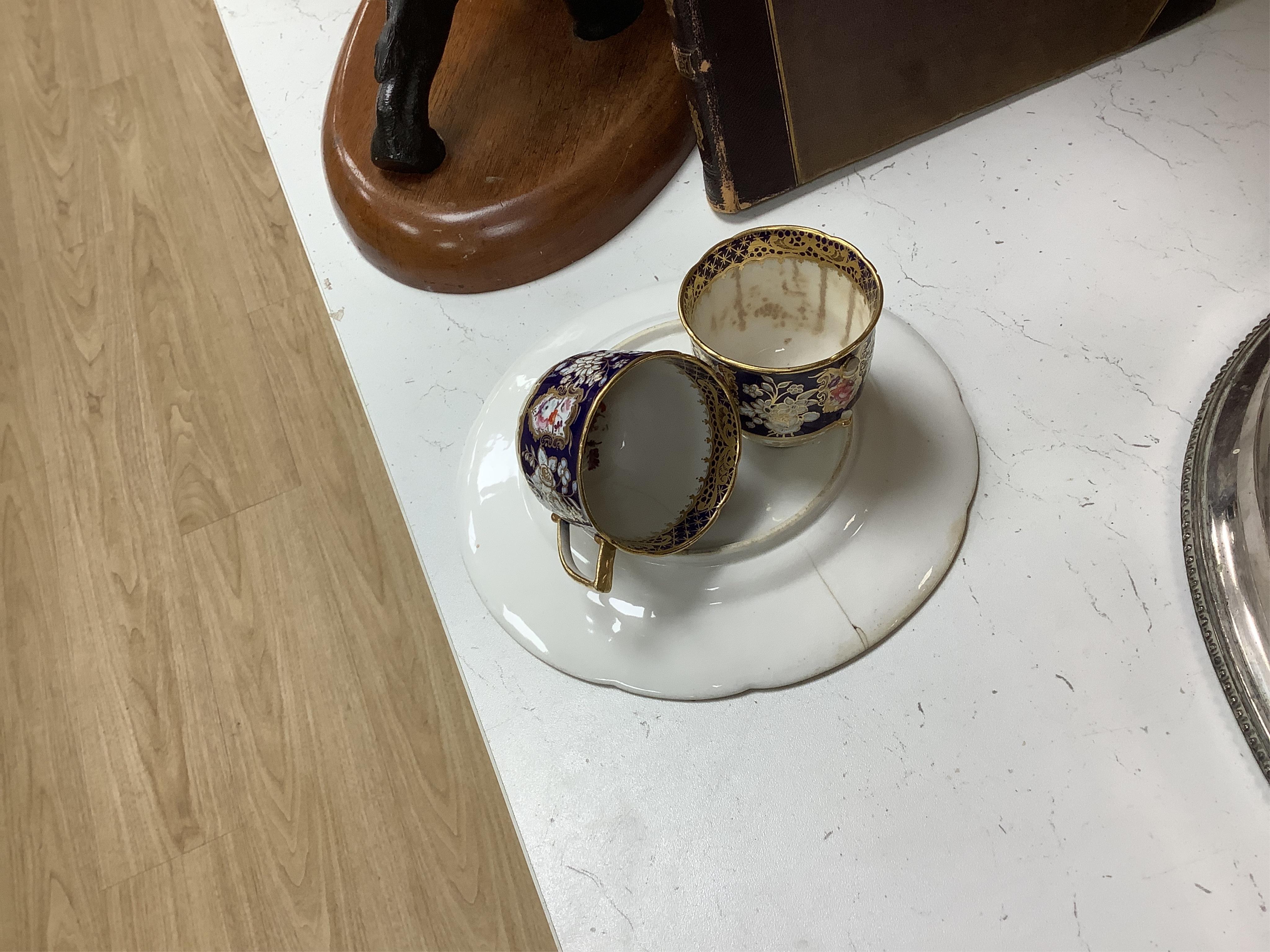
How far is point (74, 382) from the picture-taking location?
77 cm

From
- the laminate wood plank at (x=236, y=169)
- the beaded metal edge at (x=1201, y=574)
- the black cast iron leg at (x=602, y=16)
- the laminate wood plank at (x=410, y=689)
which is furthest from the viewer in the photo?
the laminate wood plank at (x=236, y=169)

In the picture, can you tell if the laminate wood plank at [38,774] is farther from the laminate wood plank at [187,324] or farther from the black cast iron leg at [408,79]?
the black cast iron leg at [408,79]

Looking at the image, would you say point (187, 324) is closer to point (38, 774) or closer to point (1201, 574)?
point (38, 774)

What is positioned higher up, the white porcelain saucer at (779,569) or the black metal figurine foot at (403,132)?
the black metal figurine foot at (403,132)

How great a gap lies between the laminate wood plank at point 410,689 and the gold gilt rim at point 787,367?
0.28m

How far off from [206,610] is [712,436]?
16.6 inches

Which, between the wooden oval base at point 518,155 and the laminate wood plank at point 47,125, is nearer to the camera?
the wooden oval base at point 518,155

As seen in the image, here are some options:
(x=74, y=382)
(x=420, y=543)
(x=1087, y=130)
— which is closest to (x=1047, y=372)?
(x=1087, y=130)

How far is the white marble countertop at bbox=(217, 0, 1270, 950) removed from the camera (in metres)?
0.38

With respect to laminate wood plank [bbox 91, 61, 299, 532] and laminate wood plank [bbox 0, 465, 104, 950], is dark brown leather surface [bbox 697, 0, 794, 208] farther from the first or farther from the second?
laminate wood plank [bbox 0, 465, 104, 950]

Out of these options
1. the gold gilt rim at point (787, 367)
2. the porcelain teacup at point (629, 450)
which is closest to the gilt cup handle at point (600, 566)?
the porcelain teacup at point (629, 450)

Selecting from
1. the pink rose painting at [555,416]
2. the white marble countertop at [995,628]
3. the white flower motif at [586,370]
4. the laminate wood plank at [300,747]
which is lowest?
the laminate wood plank at [300,747]

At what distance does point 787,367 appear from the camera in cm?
42

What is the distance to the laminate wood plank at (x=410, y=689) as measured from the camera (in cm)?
50
